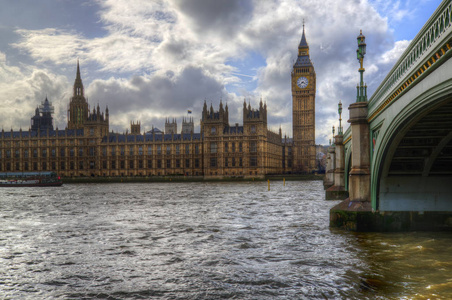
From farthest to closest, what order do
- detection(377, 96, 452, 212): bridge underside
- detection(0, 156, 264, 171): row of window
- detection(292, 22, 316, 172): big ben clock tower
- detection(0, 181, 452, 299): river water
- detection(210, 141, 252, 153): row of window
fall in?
detection(292, 22, 316, 172): big ben clock tower
detection(0, 156, 264, 171): row of window
detection(210, 141, 252, 153): row of window
detection(377, 96, 452, 212): bridge underside
detection(0, 181, 452, 299): river water

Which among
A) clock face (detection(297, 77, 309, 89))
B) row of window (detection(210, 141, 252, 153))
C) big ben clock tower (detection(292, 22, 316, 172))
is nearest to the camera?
row of window (detection(210, 141, 252, 153))

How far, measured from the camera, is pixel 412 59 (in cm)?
1084

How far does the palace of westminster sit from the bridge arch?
3413 inches

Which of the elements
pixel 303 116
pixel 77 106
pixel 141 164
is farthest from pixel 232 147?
pixel 77 106

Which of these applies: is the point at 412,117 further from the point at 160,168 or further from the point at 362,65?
the point at 160,168

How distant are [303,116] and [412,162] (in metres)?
113

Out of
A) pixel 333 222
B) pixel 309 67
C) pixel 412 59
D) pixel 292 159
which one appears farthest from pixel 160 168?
pixel 412 59

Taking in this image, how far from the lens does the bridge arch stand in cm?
1262

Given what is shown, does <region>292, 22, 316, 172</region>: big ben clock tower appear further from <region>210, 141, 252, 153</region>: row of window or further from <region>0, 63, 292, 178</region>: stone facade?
<region>210, 141, 252, 153</region>: row of window

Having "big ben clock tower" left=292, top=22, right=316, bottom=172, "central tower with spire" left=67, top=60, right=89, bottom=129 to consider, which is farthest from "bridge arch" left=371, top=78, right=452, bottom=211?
"central tower with spire" left=67, top=60, right=89, bottom=129

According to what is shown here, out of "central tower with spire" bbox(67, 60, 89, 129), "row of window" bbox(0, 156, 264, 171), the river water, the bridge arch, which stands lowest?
the river water

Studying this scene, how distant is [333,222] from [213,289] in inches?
358

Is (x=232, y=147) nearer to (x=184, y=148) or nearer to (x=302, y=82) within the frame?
(x=184, y=148)

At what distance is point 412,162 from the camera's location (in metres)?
15.9
